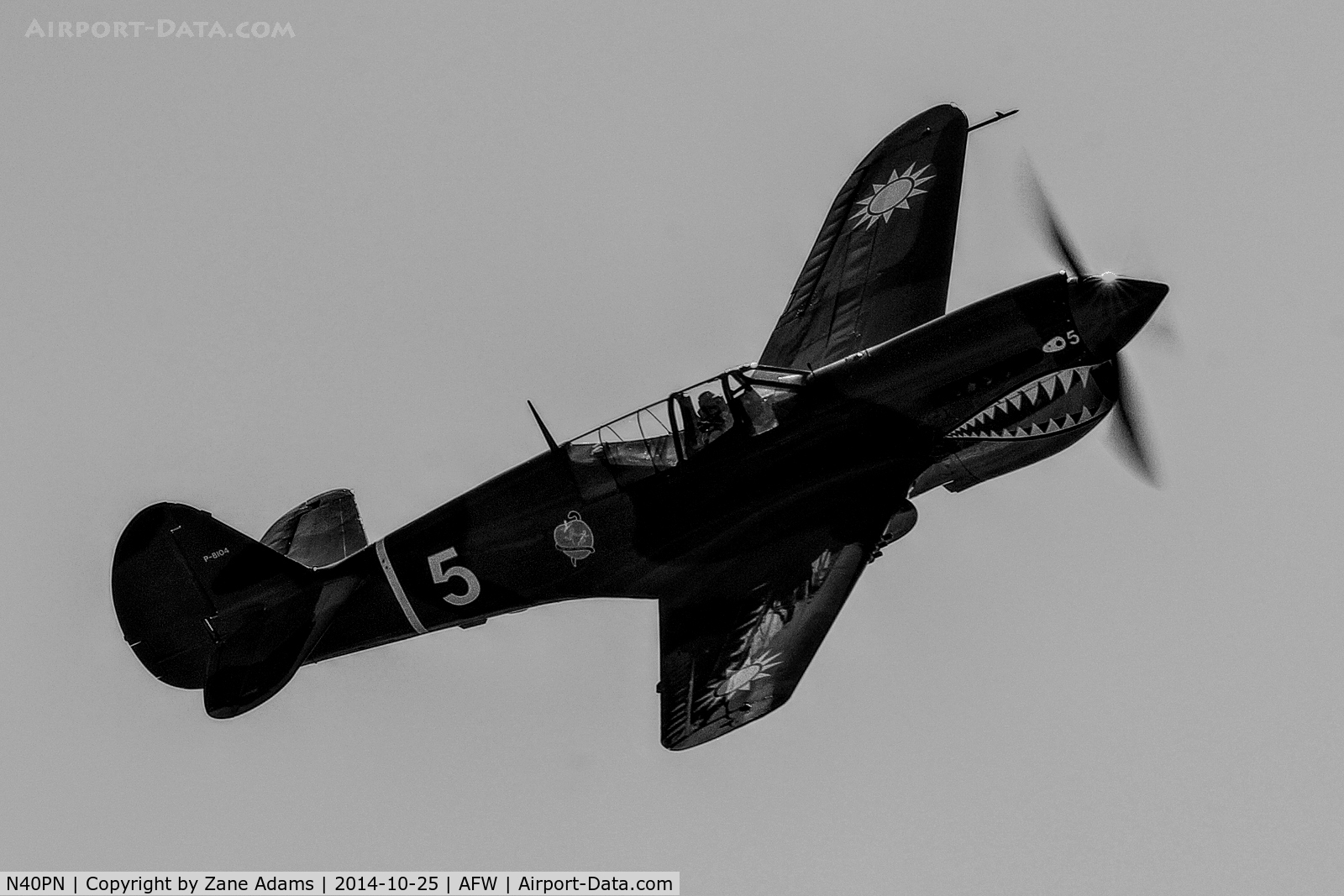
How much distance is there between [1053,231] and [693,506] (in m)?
4.57

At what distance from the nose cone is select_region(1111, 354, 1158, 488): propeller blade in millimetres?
475

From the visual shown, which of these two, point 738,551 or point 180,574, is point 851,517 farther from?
point 180,574

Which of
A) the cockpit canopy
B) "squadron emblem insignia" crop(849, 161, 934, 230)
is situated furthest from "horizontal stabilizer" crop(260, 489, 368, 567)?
"squadron emblem insignia" crop(849, 161, 934, 230)

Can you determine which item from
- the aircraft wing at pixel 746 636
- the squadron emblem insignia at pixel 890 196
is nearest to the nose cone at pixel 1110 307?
the aircraft wing at pixel 746 636

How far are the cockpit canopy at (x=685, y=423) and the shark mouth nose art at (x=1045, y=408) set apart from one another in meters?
1.90

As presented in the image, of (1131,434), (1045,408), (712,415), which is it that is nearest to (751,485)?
(712,415)

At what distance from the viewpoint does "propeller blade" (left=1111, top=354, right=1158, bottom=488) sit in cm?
2214

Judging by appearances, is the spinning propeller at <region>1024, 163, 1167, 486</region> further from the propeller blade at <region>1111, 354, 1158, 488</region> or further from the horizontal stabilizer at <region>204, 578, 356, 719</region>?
the horizontal stabilizer at <region>204, 578, 356, 719</region>

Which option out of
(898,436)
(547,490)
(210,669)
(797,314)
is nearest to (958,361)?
(898,436)

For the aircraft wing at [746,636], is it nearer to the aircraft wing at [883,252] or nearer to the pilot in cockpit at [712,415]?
the pilot in cockpit at [712,415]

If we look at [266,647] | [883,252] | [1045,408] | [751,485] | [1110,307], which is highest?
[883,252]

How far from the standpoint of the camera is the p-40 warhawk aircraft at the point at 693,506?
21.9m

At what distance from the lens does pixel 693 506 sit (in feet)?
73.2

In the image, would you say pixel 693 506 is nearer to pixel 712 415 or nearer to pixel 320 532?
pixel 712 415
